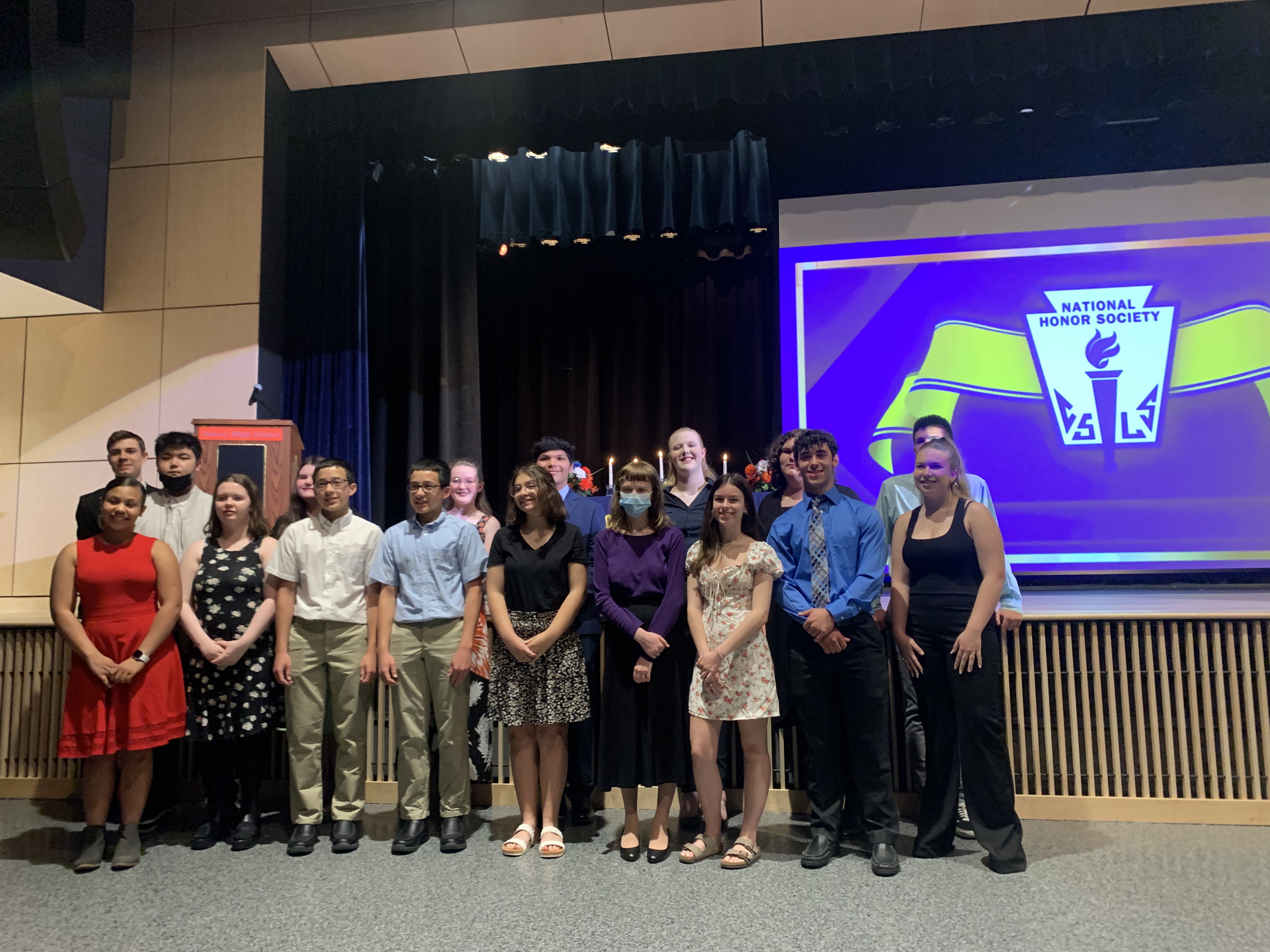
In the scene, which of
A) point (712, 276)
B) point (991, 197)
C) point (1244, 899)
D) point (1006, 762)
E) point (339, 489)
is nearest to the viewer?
point (1244, 899)

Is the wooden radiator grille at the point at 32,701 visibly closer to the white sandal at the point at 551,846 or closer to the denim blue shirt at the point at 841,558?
the white sandal at the point at 551,846

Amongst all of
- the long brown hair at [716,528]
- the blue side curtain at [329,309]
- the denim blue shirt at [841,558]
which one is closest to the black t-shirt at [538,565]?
the long brown hair at [716,528]

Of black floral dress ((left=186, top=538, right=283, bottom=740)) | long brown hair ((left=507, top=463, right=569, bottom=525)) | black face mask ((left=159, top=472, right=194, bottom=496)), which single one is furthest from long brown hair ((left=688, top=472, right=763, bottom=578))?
black face mask ((left=159, top=472, right=194, bottom=496))

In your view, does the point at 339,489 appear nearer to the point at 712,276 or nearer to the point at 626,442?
the point at 626,442

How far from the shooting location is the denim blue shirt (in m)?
2.68

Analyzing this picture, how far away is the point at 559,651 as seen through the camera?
2814 mm

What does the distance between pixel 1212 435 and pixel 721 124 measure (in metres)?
3.13

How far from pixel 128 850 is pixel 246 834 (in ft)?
1.18

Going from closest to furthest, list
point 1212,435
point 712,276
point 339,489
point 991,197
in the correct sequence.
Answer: point 339,489 < point 1212,435 < point 991,197 < point 712,276

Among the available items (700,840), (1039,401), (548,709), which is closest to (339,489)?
(548,709)

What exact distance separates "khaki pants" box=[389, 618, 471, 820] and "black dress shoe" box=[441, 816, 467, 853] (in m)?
0.02

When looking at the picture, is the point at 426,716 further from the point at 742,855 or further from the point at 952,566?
the point at 952,566

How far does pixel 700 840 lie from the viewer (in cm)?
271

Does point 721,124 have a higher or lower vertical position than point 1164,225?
higher
